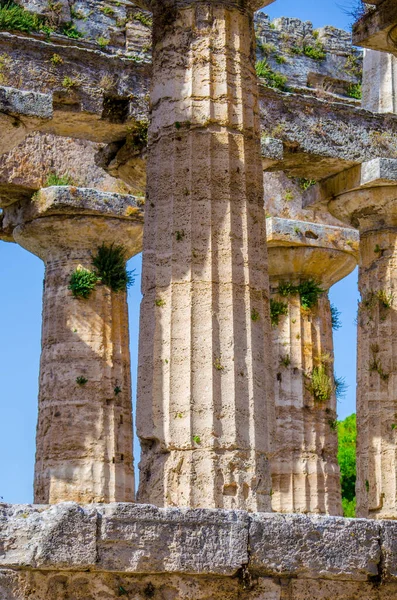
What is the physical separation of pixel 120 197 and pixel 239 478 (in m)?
8.58

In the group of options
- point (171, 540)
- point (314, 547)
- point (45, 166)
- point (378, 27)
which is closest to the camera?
point (171, 540)

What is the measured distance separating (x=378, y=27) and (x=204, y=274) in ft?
14.0

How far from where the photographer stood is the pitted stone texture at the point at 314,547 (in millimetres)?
10086

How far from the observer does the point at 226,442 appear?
45.0ft

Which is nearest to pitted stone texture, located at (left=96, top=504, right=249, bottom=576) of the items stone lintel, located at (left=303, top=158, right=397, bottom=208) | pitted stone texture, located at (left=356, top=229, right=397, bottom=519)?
pitted stone texture, located at (left=356, top=229, right=397, bottom=519)

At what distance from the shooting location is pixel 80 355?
21234 millimetres

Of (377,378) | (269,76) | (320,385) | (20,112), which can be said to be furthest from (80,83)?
(269,76)

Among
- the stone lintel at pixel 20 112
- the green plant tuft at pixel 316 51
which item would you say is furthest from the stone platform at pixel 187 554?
the green plant tuft at pixel 316 51

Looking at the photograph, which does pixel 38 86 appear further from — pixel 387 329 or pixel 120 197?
pixel 387 329

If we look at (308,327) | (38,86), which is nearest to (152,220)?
(38,86)

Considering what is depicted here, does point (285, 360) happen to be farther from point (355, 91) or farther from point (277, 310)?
point (355, 91)

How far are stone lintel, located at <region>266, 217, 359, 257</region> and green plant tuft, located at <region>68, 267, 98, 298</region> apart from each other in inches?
117

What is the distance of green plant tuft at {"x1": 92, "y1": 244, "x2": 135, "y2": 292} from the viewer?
21.9 m

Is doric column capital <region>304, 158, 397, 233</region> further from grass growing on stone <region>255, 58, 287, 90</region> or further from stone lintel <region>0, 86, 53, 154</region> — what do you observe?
stone lintel <region>0, 86, 53, 154</region>
